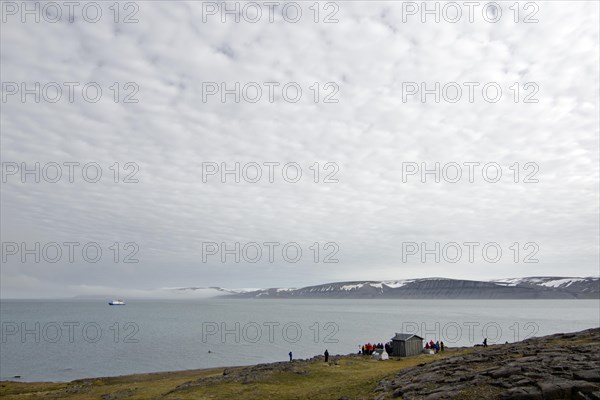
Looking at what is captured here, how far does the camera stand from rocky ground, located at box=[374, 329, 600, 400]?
20.7m

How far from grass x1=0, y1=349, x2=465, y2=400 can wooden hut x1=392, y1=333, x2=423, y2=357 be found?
1.16 m

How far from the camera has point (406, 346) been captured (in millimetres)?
51688

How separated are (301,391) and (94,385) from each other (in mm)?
33898

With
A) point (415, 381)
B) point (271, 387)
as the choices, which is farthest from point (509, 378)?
point (271, 387)

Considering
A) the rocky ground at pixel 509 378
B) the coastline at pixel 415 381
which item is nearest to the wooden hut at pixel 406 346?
the coastline at pixel 415 381

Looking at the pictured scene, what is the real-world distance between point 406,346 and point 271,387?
22.2 m

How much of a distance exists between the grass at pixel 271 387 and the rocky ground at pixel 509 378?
3704mm

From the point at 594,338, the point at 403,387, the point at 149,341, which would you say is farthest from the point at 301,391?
the point at 149,341

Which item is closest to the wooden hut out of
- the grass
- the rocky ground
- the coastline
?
the coastline

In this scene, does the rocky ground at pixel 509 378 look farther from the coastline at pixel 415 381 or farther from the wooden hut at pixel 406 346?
the wooden hut at pixel 406 346

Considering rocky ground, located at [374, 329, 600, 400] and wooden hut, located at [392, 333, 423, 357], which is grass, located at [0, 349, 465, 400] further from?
rocky ground, located at [374, 329, 600, 400]

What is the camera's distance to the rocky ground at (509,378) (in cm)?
2070

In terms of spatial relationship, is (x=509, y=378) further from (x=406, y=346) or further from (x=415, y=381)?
(x=406, y=346)

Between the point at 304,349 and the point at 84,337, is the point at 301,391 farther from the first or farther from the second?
the point at 84,337
